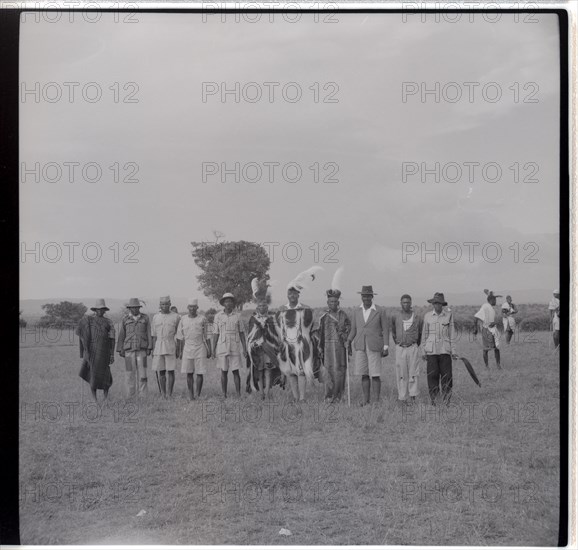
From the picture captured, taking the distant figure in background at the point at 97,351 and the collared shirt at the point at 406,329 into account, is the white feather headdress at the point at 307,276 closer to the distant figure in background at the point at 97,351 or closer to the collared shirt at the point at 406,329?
the collared shirt at the point at 406,329

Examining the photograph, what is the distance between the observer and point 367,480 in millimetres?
4055

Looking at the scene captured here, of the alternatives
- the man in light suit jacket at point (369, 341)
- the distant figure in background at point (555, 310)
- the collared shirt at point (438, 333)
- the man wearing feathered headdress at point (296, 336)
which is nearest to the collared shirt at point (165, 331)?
the man wearing feathered headdress at point (296, 336)

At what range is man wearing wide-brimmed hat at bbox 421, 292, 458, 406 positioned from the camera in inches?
162

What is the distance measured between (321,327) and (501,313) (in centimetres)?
109

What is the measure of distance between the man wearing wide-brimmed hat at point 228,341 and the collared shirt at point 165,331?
251 mm

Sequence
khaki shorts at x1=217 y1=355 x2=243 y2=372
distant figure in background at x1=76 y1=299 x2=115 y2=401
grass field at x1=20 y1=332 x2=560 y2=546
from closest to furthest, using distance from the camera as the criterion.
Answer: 1. grass field at x1=20 y1=332 x2=560 y2=546
2. distant figure in background at x1=76 y1=299 x2=115 y2=401
3. khaki shorts at x1=217 y1=355 x2=243 y2=372

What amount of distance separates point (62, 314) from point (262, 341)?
1218 millimetres

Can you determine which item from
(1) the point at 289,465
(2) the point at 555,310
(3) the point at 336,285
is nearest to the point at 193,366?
(1) the point at 289,465

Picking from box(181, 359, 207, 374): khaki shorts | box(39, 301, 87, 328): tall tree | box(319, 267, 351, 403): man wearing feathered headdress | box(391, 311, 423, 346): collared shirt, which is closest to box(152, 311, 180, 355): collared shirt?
box(181, 359, 207, 374): khaki shorts

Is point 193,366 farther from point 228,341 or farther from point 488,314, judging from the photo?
point 488,314

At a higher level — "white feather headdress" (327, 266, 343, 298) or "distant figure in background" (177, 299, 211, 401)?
"white feather headdress" (327, 266, 343, 298)

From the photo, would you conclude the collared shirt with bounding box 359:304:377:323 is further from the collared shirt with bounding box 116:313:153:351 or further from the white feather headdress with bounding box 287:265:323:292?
the collared shirt with bounding box 116:313:153:351

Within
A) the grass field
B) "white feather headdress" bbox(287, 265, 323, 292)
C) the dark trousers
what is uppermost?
"white feather headdress" bbox(287, 265, 323, 292)

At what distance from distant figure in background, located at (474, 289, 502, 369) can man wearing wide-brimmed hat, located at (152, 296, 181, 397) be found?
6.00 ft
